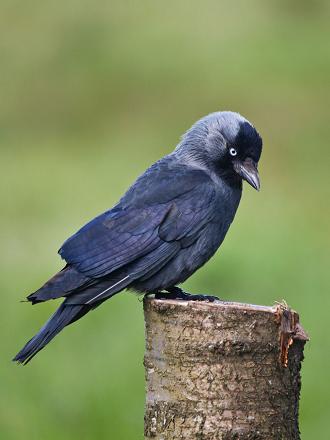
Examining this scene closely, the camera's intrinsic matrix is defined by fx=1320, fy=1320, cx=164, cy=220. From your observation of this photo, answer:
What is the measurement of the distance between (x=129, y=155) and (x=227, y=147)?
40.1 ft

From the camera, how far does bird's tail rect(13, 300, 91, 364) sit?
621cm

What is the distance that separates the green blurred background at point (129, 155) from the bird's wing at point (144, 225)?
278 centimetres

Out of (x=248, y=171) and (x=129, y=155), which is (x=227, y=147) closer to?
(x=248, y=171)

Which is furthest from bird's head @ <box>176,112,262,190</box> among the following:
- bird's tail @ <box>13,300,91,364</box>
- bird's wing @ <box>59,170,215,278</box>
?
bird's tail @ <box>13,300,91,364</box>

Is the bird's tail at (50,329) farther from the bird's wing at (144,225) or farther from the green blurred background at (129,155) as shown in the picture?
the green blurred background at (129,155)

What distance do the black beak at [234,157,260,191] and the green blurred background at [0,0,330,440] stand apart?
108 inches

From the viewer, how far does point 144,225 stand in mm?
6824

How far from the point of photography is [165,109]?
72.8ft

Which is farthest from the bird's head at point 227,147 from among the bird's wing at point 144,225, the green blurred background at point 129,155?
the green blurred background at point 129,155

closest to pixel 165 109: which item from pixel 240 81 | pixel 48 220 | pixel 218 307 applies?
pixel 240 81

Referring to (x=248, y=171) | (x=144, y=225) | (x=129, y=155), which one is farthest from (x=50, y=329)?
(x=129, y=155)

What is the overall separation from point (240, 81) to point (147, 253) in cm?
1609

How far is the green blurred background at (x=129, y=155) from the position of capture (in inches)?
400

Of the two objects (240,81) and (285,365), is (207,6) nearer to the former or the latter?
(240,81)
